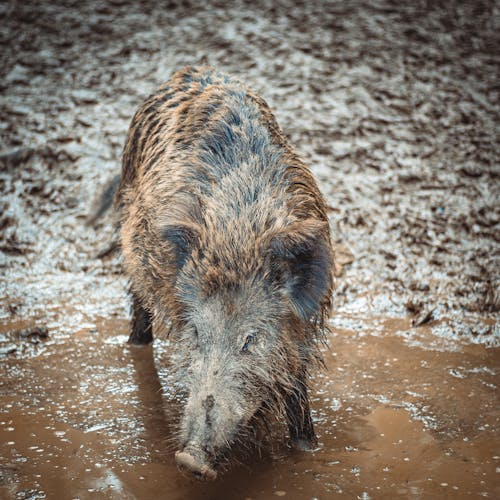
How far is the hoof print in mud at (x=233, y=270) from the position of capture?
3.04m

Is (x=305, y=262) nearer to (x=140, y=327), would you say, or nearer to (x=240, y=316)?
(x=240, y=316)

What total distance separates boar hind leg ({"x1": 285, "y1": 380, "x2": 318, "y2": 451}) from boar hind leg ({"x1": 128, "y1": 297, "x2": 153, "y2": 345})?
1408 mm

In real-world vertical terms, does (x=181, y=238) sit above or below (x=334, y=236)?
above

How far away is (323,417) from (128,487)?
1.16 m

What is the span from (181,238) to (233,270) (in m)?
0.32

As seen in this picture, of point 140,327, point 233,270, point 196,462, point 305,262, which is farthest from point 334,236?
point 196,462

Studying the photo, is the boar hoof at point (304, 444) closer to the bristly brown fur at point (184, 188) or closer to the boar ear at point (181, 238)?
the bristly brown fur at point (184, 188)

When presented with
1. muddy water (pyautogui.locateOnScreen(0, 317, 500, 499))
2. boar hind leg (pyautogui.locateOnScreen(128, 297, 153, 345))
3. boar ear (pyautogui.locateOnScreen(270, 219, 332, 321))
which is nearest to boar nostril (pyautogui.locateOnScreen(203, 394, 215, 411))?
muddy water (pyautogui.locateOnScreen(0, 317, 500, 499))

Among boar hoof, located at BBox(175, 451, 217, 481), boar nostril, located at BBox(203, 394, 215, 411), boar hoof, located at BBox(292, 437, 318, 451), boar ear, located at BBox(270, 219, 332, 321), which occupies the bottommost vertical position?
boar hoof, located at BBox(292, 437, 318, 451)

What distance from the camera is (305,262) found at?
327 centimetres

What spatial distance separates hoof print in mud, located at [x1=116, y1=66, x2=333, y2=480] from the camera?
3039 mm

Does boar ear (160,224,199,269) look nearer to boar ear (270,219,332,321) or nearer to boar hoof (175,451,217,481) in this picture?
boar ear (270,219,332,321)

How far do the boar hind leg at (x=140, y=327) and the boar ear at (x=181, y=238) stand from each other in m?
1.44

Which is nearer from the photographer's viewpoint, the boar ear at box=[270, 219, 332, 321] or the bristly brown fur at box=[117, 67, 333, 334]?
the boar ear at box=[270, 219, 332, 321]
